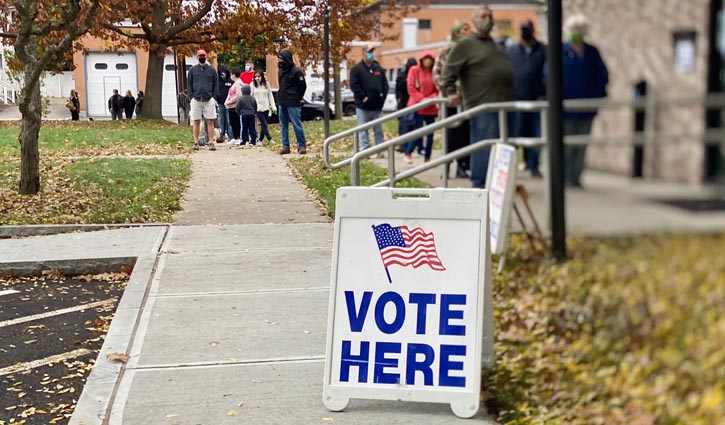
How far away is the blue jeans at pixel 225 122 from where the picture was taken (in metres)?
21.2

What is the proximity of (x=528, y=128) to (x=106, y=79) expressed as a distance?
133 feet

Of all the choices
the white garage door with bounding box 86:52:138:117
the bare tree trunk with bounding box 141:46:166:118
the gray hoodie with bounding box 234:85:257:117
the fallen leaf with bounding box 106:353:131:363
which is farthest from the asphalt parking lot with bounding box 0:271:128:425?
the white garage door with bounding box 86:52:138:117

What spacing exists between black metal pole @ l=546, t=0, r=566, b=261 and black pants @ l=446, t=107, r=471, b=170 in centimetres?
248

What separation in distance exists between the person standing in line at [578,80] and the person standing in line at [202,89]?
14461 mm

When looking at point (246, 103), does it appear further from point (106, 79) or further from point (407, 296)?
point (106, 79)

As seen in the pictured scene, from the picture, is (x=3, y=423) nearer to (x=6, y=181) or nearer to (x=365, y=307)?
(x=365, y=307)

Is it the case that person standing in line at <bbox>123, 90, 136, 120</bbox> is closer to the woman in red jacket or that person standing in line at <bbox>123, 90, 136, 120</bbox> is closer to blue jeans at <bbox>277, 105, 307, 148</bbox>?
blue jeans at <bbox>277, 105, 307, 148</bbox>

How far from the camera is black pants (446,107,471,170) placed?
775 cm

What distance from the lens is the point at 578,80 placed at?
4.56m

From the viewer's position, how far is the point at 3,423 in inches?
188

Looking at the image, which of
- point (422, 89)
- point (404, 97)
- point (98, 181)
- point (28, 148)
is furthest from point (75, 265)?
point (404, 97)

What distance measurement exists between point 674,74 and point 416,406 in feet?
6.89

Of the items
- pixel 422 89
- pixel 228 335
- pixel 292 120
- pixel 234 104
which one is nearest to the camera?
pixel 228 335

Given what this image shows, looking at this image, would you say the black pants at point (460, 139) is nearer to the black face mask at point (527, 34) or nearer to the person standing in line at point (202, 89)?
the black face mask at point (527, 34)
